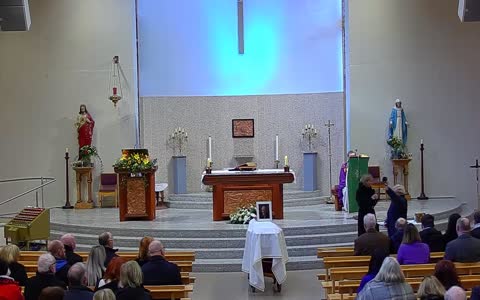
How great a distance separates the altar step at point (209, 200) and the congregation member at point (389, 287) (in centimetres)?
917

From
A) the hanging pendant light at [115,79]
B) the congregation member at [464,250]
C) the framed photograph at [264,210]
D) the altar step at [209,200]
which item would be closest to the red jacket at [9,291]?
the congregation member at [464,250]

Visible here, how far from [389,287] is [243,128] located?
10.9 metres

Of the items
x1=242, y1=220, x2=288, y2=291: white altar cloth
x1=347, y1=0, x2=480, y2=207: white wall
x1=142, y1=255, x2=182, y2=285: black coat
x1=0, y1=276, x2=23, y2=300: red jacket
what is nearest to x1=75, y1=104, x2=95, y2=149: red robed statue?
x1=347, y1=0, x2=480, y2=207: white wall

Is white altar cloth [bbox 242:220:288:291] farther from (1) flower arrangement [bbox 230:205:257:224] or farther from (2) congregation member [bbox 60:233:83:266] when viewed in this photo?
(1) flower arrangement [bbox 230:205:257:224]

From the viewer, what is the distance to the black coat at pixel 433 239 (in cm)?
749

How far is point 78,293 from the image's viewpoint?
4891 millimetres

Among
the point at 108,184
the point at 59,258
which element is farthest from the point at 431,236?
the point at 108,184

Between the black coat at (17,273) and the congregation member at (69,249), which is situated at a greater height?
the congregation member at (69,249)

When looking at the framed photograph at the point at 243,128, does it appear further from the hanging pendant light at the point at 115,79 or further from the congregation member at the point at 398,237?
the congregation member at the point at 398,237

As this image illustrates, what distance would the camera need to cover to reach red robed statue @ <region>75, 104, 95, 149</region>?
1467cm

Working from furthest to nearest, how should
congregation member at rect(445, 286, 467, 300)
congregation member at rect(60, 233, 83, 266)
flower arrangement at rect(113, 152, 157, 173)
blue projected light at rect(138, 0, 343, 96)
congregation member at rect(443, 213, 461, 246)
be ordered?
blue projected light at rect(138, 0, 343, 96), flower arrangement at rect(113, 152, 157, 173), congregation member at rect(443, 213, 461, 246), congregation member at rect(60, 233, 83, 266), congregation member at rect(445, 286, 467, 300)

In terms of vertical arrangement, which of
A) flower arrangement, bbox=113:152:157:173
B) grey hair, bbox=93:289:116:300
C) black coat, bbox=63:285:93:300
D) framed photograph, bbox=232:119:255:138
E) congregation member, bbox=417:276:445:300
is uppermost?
framed photograph, bbox=232:119:255:138

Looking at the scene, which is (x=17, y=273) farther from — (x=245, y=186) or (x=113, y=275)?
(x=245, y=186)

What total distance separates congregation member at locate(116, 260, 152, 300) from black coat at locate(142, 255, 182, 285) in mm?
1110
